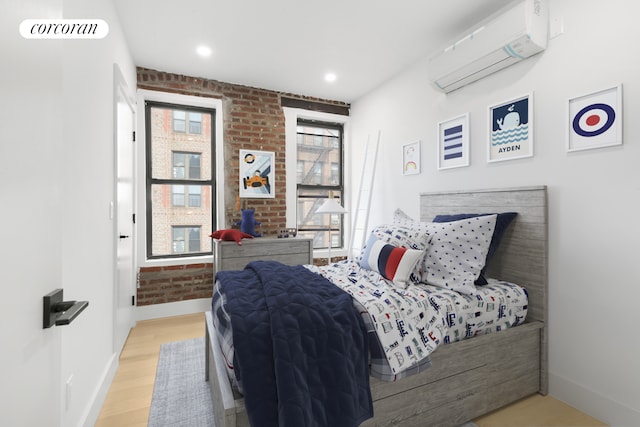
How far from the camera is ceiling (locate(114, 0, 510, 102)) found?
7.64ft

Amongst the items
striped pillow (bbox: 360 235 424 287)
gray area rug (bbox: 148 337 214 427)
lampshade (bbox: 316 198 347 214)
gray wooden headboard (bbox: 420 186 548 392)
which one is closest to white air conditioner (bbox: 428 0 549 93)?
gray wooden headboard (bbox: 420 186 548 392)

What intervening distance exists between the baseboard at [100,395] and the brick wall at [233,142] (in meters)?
1.17

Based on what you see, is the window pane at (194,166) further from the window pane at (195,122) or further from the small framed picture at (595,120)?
the small framed picture at (595,120)

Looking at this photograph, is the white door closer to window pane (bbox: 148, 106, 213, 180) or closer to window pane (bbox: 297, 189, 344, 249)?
window pane (bbox: 148, 106, 213, 180)

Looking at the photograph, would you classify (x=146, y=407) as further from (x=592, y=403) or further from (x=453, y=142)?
(x=453, y=142)

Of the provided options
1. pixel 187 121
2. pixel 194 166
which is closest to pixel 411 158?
pixel 194 166

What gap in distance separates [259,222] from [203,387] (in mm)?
1973

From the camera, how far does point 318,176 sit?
174 inches

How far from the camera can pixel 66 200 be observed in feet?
4.64

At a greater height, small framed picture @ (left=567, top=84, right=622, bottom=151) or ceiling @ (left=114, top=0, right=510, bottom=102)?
ceiling @ (left=114, top=0, right=510, bottom=102)

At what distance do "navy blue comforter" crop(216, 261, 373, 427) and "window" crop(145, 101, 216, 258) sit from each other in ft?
8.15

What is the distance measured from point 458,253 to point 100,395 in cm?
236

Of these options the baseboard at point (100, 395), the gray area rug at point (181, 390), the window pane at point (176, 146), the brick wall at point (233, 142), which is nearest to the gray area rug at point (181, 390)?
the gray area rug at point (181, 390)

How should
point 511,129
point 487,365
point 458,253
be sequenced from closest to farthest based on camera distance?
1. point 487,365
2. point 458,253
3. point 511,129
